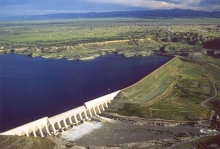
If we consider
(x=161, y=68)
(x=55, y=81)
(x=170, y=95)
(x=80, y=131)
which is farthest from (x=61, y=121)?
(x=161, y=68)

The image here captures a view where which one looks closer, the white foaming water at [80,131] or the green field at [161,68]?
the white foaming water at [80,131]

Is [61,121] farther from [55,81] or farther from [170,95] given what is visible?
[55,81]

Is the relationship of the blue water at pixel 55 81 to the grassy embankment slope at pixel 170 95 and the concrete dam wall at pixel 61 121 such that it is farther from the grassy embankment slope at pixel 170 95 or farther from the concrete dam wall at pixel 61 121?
the grassy embankment slope at pixel 170 95

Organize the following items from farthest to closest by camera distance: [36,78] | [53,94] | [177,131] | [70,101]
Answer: [36,78] < [53,94] < [70,101] < [177,131]

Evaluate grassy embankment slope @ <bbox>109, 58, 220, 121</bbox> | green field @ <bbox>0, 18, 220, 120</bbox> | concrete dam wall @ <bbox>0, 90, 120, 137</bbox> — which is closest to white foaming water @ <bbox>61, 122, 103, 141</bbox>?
concrete dam wall @ <bbox>0, 90, 120, 137</bbox>

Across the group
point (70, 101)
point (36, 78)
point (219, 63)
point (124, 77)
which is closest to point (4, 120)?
point (70, 101)

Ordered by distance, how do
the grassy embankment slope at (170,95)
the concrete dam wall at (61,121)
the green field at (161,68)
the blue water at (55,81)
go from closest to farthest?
the concrete dam wall at (61,121) → the grassy embankment slope at (170,95) → the blue water at (55,81) → the green field at (161,68)

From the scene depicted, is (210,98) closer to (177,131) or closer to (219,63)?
(177,131)

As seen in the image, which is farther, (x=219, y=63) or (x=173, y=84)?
(x=219, y=63)

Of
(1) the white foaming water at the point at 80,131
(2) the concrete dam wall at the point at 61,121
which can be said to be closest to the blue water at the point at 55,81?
(2) the concrete dam wall at the point at 61,121
